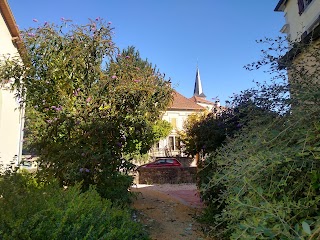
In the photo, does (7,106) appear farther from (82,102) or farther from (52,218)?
(52,218)

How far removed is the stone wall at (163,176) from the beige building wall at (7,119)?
694 cm

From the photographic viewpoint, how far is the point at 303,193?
6.74 ft

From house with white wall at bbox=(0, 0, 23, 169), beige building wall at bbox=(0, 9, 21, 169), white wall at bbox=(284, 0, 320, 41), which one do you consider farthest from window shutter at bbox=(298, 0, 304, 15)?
beige building wall at bbox=(0, 9, 21, 169)

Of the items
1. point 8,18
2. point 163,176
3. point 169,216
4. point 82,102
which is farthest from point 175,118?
point 82,102

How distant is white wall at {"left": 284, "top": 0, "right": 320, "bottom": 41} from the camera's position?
11.3 metres

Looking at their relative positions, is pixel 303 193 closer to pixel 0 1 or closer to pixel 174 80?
pixel 174 80

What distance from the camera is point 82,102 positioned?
654 cm

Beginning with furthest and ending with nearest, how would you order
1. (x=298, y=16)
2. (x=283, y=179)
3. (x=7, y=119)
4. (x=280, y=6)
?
(x=280, y=6) < (x=298, y=16) < (x=7, y=119) < (x=283, y=179)

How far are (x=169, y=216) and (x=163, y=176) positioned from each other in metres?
8.61

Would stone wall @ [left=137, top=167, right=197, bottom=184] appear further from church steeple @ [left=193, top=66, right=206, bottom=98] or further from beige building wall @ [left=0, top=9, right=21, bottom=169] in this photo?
church steeple @ [left=193, top=66, right=206, bottom=98]

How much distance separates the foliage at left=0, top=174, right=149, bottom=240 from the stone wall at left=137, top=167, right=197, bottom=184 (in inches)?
464

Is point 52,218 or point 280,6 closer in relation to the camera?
point 52,218

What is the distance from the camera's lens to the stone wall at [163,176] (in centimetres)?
1573

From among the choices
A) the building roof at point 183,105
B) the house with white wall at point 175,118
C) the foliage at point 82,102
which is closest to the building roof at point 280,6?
the foliage at point 82,102
